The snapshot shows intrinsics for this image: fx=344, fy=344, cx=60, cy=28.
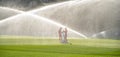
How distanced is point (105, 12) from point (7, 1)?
79.7 inches

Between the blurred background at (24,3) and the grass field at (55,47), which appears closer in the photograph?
the grass field at (55,47)

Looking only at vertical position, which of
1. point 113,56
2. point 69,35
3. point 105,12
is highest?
point 105,12

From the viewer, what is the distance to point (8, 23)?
23.4ft

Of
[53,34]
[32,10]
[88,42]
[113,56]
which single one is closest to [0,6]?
[32,10]

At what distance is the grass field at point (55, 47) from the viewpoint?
6.88 meters

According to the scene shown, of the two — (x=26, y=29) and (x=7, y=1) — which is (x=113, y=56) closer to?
(x=26, y=29)

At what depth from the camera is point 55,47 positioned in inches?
277

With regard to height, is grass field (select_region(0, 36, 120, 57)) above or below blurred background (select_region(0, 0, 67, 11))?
below

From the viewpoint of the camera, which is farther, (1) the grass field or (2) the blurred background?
(2) the blurred background

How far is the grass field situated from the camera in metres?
6.88

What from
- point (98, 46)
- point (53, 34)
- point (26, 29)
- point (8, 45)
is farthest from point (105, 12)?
point (8, 45)

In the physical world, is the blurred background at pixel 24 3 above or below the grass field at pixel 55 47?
above

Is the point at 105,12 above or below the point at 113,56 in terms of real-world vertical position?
above

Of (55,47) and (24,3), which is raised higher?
(24,3)
